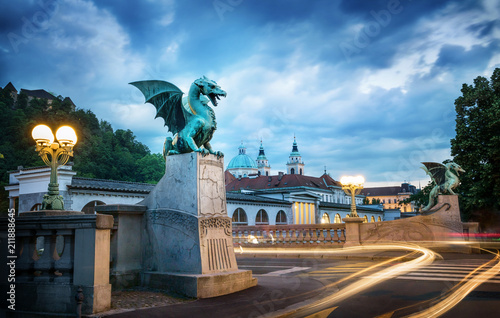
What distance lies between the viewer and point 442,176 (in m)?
20.2

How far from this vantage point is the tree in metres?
26.9

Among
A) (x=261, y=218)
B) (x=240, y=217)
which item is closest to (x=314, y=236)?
(x=240, y=217)

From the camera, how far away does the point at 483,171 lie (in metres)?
27.3

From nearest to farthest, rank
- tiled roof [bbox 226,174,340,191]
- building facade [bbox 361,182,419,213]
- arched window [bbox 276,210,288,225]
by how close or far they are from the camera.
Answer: arched window [bbox 276,210,288,225] < tiled roof [bbox 226,174,340,191] < building facade [bbox 361,182,419,213]

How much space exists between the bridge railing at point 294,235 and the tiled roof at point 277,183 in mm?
86343

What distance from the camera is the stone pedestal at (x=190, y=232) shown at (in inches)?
291

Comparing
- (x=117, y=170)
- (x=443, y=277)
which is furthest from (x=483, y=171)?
(x=117, y=170)

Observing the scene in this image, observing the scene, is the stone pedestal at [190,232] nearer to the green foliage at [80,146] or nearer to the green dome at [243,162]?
the green foliage at [80,146]

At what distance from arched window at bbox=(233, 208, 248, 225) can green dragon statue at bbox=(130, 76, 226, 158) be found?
37499 millimetres

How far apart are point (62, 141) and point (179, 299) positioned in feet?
21.9

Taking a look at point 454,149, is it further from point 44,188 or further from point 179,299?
point 44,188

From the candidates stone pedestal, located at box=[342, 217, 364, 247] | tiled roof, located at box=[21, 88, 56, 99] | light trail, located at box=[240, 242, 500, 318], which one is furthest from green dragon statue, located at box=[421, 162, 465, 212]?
tiled roof, located at box=[21, 88, 56, 99]

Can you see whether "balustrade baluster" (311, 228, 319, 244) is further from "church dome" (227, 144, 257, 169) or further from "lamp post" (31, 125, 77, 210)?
"church dome" (227, 144, 257, 169)

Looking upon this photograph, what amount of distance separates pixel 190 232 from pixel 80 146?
6228 centimetres
